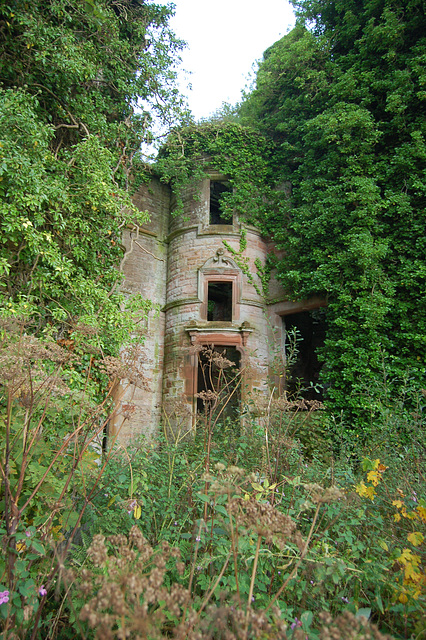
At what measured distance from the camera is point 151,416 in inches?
449

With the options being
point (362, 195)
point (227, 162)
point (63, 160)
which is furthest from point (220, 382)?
point (227, 162)

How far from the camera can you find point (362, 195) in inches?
356

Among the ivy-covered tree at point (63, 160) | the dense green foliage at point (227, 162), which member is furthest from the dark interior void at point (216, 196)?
the ivy-covered tree at point (63, 160)

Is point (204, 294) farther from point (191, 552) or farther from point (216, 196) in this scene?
point (191, 552)

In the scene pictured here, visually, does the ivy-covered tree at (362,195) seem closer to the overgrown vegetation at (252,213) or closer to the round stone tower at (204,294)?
the overgrown vegetation at (252,213)

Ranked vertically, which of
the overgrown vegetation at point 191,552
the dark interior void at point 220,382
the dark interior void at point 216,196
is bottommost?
the overgrown vegetation at point 191,552

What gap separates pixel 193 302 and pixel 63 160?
5.14 m

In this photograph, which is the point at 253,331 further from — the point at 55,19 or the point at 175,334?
the point at 55,19

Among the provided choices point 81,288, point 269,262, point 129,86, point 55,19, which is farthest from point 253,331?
point 55,19

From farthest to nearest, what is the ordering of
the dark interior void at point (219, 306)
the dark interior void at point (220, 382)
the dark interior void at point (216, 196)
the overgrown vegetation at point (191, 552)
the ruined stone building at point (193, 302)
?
the dark interior void at point (219, 306)
the dark interior void at point (216, 196)
the ruined stone building at point (193, 302)
the dark interior void at point (220, 382)
the overgrown vegetation at point (191, 552)

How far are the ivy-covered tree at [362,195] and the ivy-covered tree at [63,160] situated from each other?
4584mm

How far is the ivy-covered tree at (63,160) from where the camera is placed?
236 inches

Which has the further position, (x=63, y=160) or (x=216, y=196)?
(x=216, y=196)

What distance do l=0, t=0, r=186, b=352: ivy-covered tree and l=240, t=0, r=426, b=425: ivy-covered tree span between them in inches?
180
